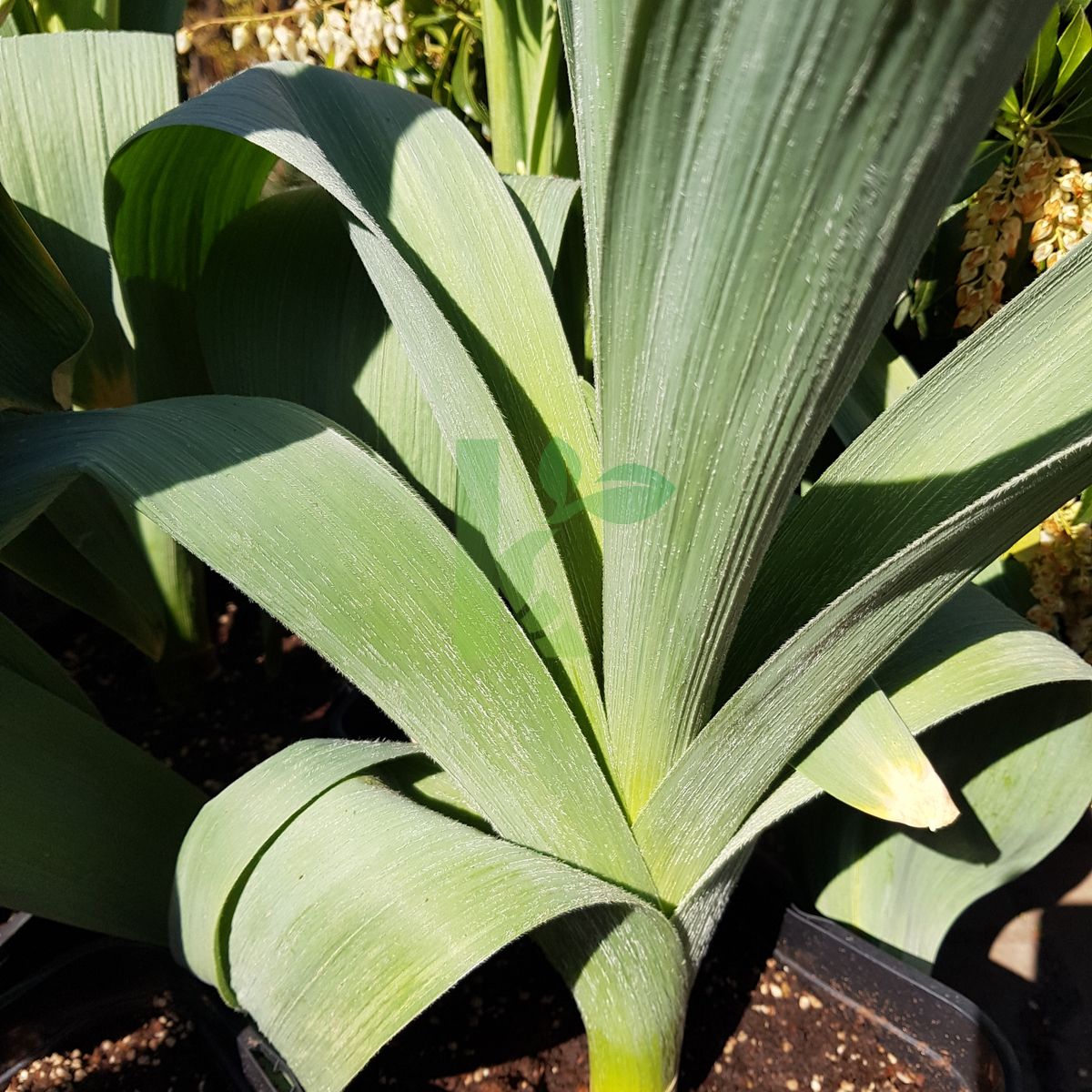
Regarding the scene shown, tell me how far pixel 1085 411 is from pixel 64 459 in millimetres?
466

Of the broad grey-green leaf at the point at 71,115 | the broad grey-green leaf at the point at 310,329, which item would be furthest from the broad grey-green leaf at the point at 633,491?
the broad grey-green leaf at the point at 71,115

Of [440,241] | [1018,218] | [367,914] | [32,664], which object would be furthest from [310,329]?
[1018,218]

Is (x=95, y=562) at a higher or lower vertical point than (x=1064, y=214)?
lower

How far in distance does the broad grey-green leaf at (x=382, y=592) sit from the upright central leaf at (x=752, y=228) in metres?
0.09

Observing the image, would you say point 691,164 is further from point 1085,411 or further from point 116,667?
point 116,667

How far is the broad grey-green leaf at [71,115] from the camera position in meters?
0.62

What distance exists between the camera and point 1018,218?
69 centimetres

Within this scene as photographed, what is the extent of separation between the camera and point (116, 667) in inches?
34.2

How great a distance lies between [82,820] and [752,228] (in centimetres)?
47

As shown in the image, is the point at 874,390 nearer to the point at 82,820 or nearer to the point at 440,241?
the point at 440,241

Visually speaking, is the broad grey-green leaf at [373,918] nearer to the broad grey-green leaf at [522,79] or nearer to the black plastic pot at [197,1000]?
the black plastic pot at [197,1000]

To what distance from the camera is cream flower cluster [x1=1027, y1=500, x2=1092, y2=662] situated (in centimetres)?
73

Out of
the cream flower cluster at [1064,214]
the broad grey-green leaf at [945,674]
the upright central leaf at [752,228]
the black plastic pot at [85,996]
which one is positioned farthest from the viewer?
the cream flower cluster at [1064,214]

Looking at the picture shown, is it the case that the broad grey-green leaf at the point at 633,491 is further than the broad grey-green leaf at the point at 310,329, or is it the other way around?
the broad grey-green leaf at the point at 310,329
